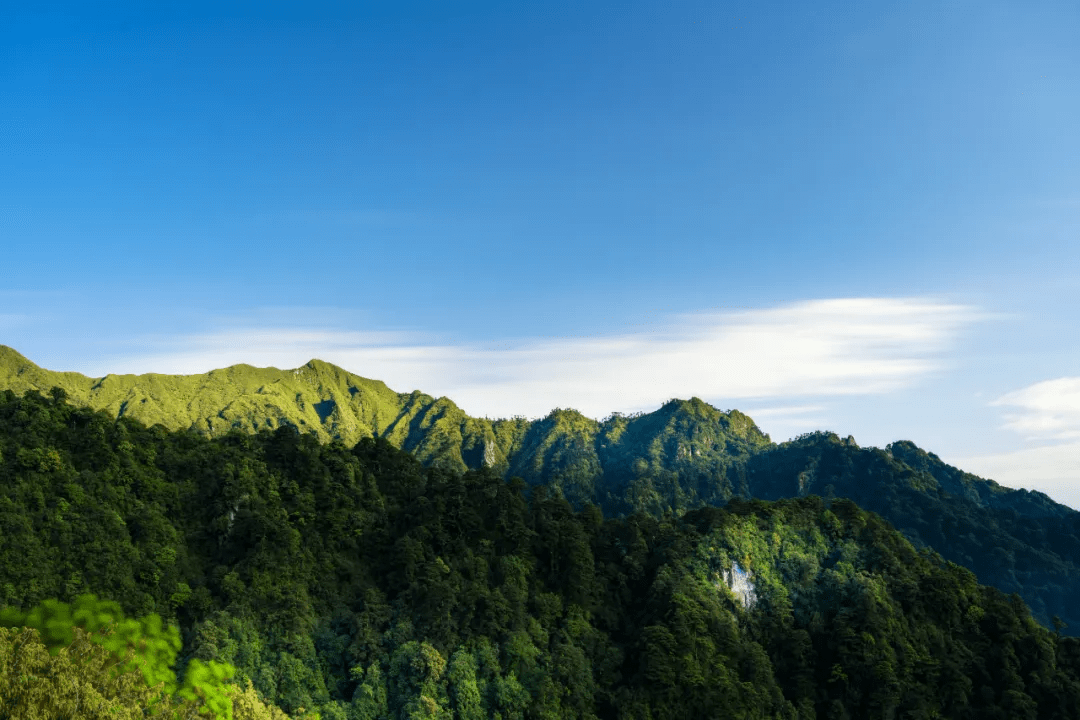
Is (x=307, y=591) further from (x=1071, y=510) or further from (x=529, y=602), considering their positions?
(x=1071, y=510)

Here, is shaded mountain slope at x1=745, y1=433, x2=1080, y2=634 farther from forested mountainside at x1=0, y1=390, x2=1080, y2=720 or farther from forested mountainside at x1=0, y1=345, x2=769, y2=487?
forested mountainside at x1=0, y1=390, x2=1080, y2=720

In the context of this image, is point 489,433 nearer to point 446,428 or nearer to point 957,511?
point 446,428

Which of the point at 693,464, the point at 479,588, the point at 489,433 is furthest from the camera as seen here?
the point at 489,433

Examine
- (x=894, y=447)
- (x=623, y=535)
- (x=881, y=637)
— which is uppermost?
(x=894, y=447)

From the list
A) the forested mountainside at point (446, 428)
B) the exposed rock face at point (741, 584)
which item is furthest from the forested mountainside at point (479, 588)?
the forested mountainside at point (446, 428)

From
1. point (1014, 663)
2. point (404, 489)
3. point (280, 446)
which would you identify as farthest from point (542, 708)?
point (1014, 663)

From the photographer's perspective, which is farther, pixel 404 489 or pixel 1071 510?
pixel 1071 510

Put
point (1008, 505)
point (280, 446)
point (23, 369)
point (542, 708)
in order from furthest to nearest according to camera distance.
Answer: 1. point (1008, 505)
2. point (23, 369)
3. point (280, 446)
4. point (542, 708)

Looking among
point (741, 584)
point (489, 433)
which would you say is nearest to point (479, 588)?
point (741, 584)
